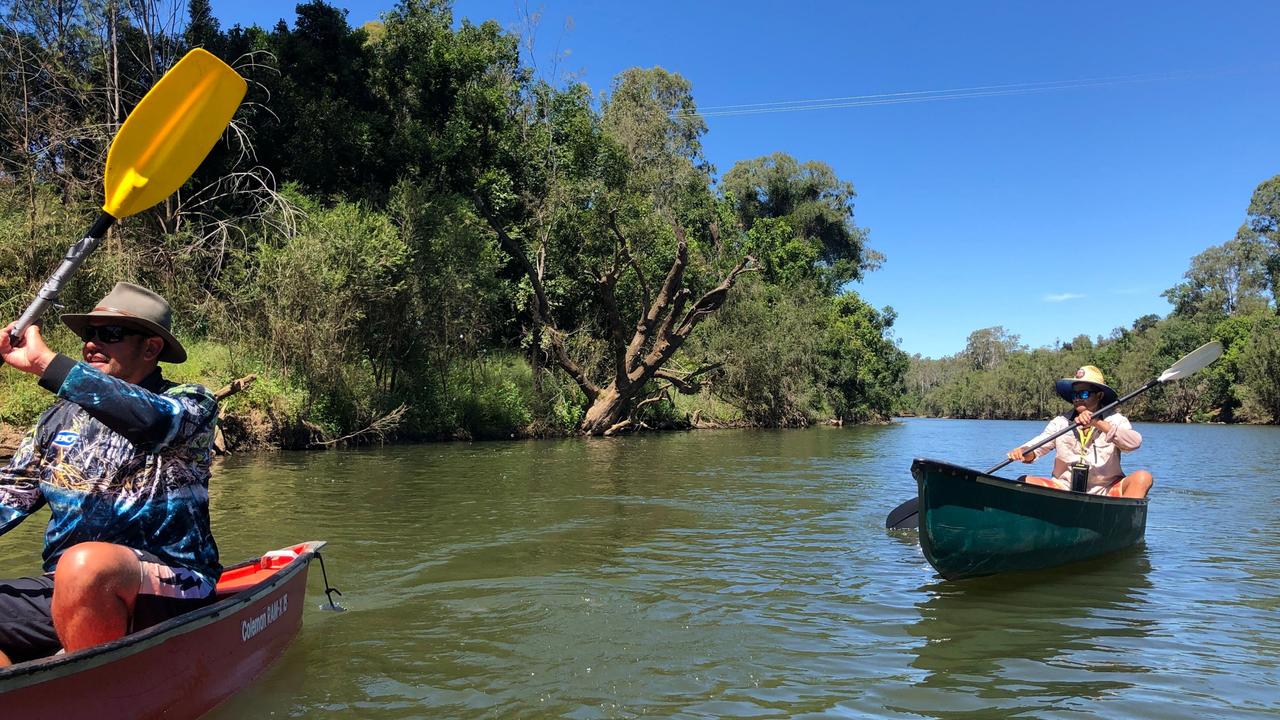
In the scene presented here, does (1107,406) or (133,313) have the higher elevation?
(133,313)

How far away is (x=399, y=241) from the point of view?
1802cm

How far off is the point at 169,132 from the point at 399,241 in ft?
46.8

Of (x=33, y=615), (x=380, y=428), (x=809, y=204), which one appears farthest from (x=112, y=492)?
(x=809, y=204)

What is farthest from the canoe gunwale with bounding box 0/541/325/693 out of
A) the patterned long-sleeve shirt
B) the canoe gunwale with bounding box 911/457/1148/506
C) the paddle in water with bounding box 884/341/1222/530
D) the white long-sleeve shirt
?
the white long-sleeve shirt

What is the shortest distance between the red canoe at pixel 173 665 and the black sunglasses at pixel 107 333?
3.47 feet

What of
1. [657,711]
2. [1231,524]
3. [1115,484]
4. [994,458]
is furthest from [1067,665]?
[994,458]

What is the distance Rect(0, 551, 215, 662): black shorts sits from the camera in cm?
298

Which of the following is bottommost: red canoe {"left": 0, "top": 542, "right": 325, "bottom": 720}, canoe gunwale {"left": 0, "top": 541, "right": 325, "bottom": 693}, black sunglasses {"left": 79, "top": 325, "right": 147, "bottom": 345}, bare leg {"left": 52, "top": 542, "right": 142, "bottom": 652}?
red canoe {"left": 0, "top": 542, "right": 325, "bottom": 720}

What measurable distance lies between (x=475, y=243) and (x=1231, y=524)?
15997 millimetres

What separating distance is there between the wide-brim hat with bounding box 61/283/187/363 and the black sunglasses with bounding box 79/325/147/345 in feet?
0.10

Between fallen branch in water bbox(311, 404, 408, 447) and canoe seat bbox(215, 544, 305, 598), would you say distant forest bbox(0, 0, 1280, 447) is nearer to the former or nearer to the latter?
fallen branch in water bbox(311, 404, 408, 447)

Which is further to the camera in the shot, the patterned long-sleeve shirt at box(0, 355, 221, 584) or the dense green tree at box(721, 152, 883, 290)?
the dense green tree at box(721, 152, 883, 290)

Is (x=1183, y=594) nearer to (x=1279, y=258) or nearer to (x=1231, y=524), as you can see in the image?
(x=1231, y=524)

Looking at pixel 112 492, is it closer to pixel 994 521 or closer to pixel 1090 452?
pixel 994 521
